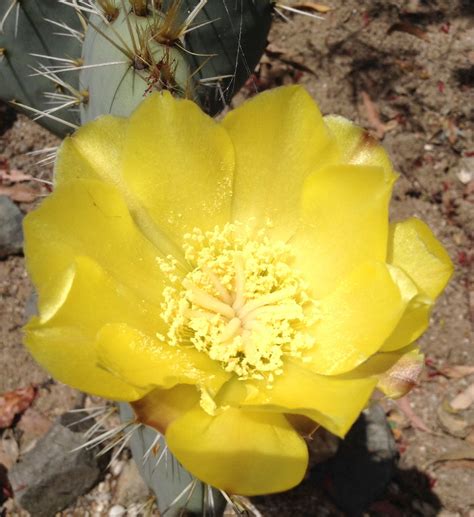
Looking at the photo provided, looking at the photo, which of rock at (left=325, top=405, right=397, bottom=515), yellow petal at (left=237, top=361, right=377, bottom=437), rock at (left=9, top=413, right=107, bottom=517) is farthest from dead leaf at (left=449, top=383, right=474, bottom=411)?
yellow petal at (left=237, top=361, right=377, bottom=437)

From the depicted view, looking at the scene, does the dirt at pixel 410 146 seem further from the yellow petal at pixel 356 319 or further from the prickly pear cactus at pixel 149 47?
the prickly pear cactus at pixel 149 47

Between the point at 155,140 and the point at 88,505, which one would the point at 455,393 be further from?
the point at 155,140

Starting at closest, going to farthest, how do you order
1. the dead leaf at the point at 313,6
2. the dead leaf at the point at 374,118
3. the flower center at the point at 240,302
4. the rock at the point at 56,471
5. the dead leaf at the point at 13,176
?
the flower center at the point at 240,302 < the rock at the point at 56,471 < the dead leaf at the point at 13,176 < the dead leaf at the point at 374,118 < the dead leaf at the point at 313,6

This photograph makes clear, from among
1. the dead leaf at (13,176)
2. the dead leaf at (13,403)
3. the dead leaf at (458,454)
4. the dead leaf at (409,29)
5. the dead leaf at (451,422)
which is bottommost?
the dead leaf at (458,454)

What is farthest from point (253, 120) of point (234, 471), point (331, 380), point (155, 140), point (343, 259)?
point (234, 471)

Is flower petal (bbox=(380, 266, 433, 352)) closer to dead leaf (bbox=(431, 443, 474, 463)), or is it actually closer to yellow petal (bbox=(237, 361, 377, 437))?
yellow petal (bbox=(237, 361, 377, 437))

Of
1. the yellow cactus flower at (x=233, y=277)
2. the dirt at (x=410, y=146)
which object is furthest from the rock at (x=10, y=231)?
the yellow cactus flower at (x=233, y=277)

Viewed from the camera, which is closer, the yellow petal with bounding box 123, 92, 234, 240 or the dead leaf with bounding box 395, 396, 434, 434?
the yellow petal with bounding box 123, 92, 234, 240
